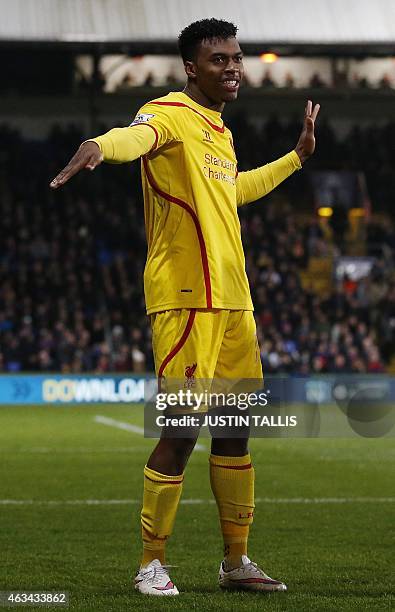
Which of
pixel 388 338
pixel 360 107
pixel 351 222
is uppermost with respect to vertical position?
pixel 360 107

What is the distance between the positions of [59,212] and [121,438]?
13.1 m

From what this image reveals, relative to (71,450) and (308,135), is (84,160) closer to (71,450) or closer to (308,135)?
(308,135)

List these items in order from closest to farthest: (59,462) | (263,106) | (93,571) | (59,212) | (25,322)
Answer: (93,571), (59,462), (25,322), (59,212), (263,106)

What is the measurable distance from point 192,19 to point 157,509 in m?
17.8

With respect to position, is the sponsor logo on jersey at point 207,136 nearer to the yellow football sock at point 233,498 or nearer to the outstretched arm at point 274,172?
the outstretched arm at point 274,172

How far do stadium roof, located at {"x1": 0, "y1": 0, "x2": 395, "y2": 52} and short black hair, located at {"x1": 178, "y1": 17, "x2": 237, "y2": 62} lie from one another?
16.9 meters

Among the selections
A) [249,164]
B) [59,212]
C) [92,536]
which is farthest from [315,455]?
[249,164]

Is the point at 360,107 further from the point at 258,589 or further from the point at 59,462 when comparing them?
the point at 258,589

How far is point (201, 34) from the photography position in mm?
4828

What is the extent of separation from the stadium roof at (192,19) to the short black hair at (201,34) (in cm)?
1689

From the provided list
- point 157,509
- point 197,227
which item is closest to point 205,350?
point 197,227

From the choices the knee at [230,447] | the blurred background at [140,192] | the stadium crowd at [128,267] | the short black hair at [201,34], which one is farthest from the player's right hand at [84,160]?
the stadium crowd at [128,267]

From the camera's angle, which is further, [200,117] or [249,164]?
[249,164]

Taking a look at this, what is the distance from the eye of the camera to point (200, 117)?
4.84 m
